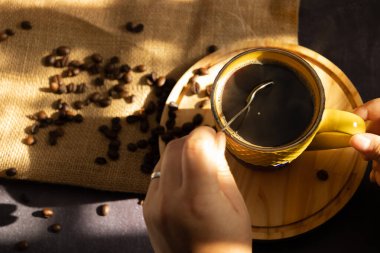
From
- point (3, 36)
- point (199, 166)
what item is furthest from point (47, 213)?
point (199, 166)

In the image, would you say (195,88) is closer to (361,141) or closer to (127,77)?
(127,77)

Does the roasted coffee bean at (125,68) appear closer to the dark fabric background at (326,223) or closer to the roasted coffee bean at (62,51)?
the roasted coffee bean at (62,51)

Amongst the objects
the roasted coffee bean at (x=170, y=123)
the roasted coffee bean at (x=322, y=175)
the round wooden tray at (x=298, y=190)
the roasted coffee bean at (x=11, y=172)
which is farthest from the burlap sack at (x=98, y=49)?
the roasted coffee bean at (x=322, y=175)

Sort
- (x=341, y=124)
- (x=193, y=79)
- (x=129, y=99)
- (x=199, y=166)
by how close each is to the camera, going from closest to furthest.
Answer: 1. (x=199, y=166)
2. (x=341, y=124)
3. (x=193, y=79)
4. (x=129, y=99)

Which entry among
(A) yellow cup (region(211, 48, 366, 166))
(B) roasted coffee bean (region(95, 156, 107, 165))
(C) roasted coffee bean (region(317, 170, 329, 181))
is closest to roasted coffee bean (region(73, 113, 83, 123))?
(B) roasted coffee bean (region(95, 156, 107, 165))

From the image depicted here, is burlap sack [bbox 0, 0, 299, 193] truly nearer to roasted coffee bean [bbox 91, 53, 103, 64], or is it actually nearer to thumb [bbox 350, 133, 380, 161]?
roasted coffee bean [bbox 91, 53, 103, 64]

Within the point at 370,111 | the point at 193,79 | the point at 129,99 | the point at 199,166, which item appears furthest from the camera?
the point at 129,99
